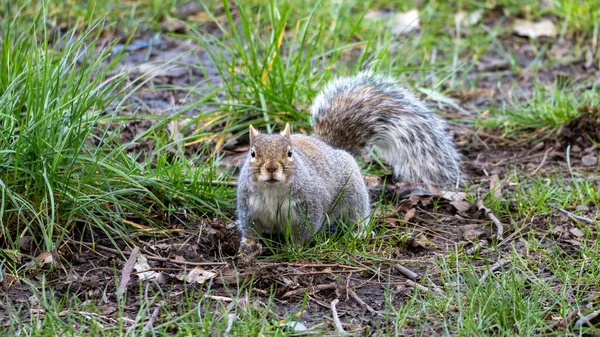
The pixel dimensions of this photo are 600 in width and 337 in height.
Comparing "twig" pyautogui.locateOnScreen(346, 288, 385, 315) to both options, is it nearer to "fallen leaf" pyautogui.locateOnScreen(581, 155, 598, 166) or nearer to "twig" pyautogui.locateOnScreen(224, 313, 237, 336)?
"twig" pyautogui.locateOnScreen(224, 313, 237, 336)

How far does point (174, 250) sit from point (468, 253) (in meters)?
1.22

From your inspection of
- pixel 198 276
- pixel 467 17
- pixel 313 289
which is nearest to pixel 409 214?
pixel 313 289

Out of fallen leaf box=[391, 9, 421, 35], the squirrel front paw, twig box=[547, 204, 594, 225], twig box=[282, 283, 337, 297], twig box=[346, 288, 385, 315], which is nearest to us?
twig box=[346, 288, 385, 315]

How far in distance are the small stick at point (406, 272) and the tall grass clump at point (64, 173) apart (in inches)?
34.7

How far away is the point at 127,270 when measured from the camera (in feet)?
10.6

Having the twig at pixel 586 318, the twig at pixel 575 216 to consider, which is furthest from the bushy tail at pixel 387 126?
the twig at pixel 586 318

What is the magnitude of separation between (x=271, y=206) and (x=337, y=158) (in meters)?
0.57

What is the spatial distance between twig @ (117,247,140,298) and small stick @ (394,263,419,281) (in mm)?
1029

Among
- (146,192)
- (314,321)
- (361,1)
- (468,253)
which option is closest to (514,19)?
(361,1)

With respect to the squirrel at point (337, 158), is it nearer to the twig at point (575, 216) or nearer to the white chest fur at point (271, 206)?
the white chest fur at point (271, 206)

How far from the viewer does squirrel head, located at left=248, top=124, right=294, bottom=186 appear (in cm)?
321

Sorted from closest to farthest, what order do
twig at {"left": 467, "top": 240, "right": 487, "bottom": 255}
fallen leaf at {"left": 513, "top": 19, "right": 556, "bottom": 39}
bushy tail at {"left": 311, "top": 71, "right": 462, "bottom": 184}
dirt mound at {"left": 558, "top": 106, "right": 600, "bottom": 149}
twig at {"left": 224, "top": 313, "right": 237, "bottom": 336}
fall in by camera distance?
twig at {"left": 224, "top": 313, "right": 237, "bottom": 336}
twig at {"left": 467, "top": 240, "right": 487, "bottom": 255}
bushy tail at {"left": 311, "top": 71, "right": 462, "bottom": 184}
dirt mound at {"left": 558, "top": 106, "right": 600, "bottom": 149}
fallen leaf at {"left": 513, "top": 19, "right": 556, "bottom": 39}

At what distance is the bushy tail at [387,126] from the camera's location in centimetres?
412

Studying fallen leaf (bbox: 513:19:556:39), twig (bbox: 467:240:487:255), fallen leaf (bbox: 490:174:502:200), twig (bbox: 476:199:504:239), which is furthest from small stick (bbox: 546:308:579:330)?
fallen leaf (bbox: 513:19:556:39)
